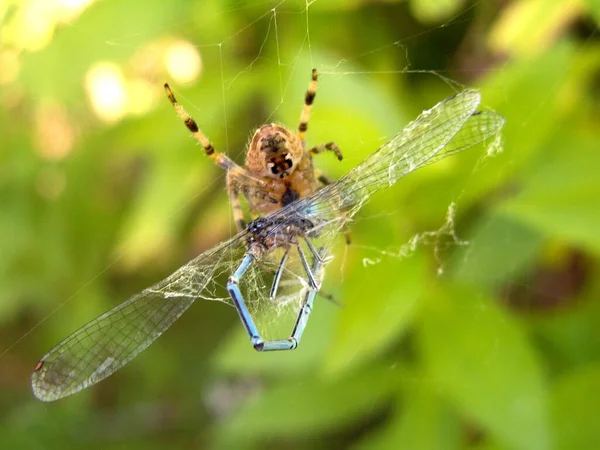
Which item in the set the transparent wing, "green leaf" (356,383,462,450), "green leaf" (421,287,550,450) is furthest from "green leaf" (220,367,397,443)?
the transparent wing

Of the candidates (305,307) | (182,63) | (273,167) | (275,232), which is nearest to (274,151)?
(273,167)

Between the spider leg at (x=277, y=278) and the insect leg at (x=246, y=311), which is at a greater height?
the spider leg at (x=277, y=278)

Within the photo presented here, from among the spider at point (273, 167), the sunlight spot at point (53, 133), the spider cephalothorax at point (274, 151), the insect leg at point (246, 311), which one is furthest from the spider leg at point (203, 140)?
the sunlight spot at point (53, 133)

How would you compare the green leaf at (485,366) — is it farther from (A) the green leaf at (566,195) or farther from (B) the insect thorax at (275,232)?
(B) the insect thorax at (275,232)

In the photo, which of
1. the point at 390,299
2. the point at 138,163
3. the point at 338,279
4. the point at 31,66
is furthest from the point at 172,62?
the point at 390,299

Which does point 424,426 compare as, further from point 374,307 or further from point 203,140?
point 203,140
